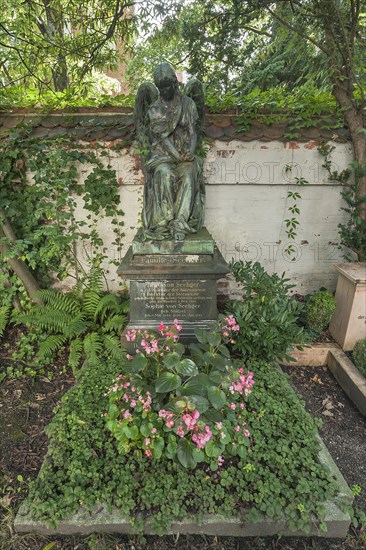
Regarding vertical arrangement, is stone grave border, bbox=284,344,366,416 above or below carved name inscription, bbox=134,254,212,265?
below

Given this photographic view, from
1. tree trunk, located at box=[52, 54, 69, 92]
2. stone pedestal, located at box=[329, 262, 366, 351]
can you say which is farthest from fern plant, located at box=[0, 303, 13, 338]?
stone pedestal, located at box=[329, 262, 366, 351]

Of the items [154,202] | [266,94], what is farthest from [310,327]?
[266,94]

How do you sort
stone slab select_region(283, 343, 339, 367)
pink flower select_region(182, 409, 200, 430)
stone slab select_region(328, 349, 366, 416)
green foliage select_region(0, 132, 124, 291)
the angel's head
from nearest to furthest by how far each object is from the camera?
pink flower select_region(182, 409, 200, 430) < the angel's head < stone slab select_region(328, 349, 366, 416) < stone slab select_region(283, 343, 339, 367) < green foliage select_region(0, 132, 124, 291)

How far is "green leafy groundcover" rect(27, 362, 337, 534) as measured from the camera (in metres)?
2.07

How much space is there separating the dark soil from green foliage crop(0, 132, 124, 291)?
117 centimetres

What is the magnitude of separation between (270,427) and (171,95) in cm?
289

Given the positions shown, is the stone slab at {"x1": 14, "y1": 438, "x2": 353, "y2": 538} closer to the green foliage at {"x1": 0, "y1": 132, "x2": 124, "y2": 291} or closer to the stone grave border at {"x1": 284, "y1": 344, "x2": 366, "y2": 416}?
the stone grave border at {"x1": 284, "y1": 344, "x2": 366, "y2": 416}

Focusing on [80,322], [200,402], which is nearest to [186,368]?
[200,402]

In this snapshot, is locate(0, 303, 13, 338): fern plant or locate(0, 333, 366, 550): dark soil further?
locate(0, 303, 13, 338): fern plant

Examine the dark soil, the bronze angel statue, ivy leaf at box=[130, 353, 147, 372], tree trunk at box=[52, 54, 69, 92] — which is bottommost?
the dark soil

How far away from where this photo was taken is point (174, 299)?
3.22m

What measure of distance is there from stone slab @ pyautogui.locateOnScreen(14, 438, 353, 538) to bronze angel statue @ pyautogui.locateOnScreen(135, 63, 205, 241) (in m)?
2.08

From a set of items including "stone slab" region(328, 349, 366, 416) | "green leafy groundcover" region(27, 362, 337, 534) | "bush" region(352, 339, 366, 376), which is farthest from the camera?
"bush" region(352, 339, 366, 376)

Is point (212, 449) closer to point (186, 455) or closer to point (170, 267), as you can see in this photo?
point (186, 455)
